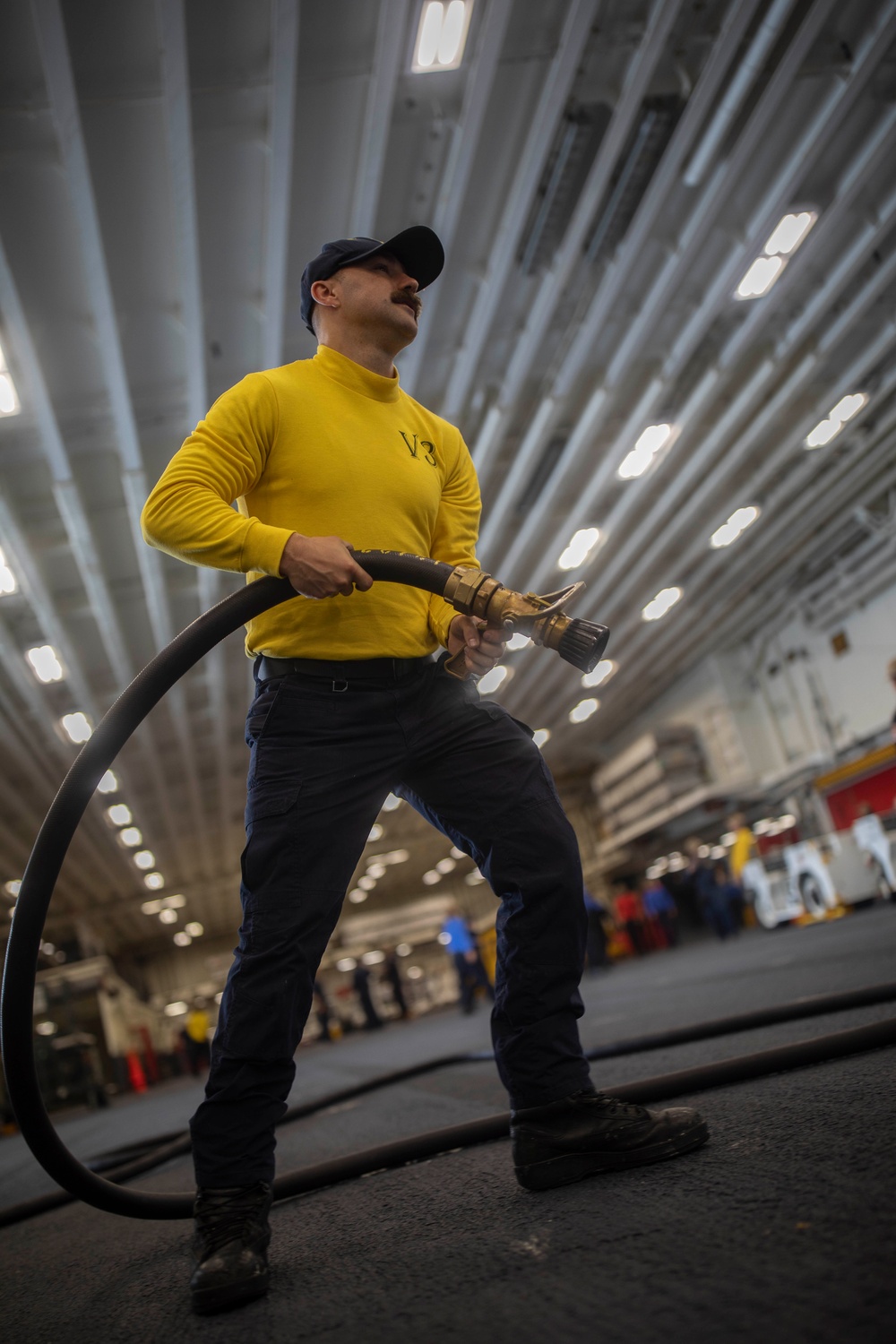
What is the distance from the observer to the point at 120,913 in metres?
26.4

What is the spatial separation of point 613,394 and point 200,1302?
345 inches

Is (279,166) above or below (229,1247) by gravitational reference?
above

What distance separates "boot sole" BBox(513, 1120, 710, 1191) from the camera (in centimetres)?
152

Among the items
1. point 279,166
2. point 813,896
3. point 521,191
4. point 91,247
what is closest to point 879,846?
point 813,896

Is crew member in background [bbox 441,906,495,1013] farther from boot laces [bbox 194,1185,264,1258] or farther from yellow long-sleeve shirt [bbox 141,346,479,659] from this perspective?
boot laces [bbox 194,1185,264,1258]

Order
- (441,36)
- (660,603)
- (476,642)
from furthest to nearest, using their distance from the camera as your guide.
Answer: (660,603)
(441,36)
(476,642)

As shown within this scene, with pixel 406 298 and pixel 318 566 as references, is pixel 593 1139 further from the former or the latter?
pixel 406 298

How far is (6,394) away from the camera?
674cm

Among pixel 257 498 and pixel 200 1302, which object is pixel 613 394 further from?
pixel 200 1302

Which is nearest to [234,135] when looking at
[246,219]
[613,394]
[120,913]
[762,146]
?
[246,219]

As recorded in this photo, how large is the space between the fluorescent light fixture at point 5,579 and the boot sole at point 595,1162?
825cm

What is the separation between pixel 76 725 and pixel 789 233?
10064 mm

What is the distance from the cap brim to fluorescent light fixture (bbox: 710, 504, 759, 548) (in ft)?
37.9

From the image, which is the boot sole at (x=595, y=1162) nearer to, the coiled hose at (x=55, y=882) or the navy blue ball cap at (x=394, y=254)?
the coiled hose at (x=55, y=882)
